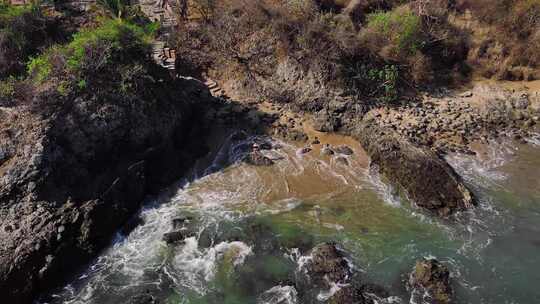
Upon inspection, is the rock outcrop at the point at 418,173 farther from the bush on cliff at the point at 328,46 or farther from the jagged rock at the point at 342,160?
the bush on cliff at the point at 328,46

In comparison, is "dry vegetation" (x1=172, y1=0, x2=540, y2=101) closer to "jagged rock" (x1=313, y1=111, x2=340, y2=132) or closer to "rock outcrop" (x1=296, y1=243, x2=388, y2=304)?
"jagged rock" (x1=313, y1=111, x2=340, y2=132)

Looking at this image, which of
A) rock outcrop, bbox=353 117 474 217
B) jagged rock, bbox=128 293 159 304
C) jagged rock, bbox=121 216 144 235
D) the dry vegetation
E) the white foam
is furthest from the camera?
the dry vegetation

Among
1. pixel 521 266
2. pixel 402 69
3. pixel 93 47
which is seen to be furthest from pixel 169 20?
pixel 521 266

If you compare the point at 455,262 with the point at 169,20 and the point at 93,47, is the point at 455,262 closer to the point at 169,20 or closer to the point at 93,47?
the point at 93,47

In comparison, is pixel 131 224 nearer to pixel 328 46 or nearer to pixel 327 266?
pixel 327 266

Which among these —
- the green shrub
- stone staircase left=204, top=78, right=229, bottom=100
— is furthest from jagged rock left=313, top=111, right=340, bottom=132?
the green shrub

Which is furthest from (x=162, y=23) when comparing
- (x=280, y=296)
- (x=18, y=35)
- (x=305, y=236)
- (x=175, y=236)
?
(x=280, y=296)

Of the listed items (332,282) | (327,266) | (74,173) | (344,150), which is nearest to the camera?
(332,282)
